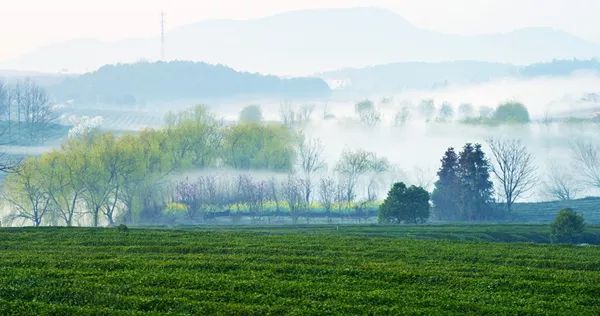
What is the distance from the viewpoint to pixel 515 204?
84250mm

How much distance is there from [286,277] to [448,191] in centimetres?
4719

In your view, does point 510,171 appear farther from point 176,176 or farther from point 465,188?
point 176,176

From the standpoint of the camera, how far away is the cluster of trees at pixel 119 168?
7350 centimetres

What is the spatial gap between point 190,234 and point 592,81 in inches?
6833

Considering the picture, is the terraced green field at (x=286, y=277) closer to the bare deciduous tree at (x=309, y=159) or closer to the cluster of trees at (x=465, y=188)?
the cluster of trees at (x=465, y=188)

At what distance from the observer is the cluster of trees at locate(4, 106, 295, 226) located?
73500mm

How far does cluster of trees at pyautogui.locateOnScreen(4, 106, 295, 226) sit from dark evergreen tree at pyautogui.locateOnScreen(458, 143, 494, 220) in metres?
24.0

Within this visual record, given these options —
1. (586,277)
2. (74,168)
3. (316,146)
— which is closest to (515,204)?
(316,146)

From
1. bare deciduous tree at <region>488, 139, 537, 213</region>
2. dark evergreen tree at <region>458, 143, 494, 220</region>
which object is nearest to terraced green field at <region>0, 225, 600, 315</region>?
dark evergreen tree at <region>458, 143, 494, 220</region>

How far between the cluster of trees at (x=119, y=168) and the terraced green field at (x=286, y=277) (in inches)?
1426

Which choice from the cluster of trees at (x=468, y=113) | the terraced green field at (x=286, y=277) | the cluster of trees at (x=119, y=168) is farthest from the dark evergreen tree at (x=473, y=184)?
the cluster of trees at (x=468, y=113)

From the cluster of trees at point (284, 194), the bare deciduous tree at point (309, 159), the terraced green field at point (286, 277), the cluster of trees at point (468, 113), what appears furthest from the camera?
the cluster of trees at point (468, 113)

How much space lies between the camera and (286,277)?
27469 mm

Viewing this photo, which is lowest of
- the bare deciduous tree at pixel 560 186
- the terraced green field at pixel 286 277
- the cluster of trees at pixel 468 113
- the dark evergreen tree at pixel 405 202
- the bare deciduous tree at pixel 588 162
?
the terraced green field at pixel 286 277
